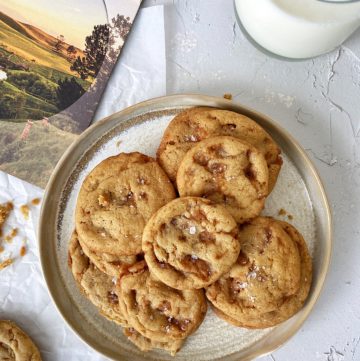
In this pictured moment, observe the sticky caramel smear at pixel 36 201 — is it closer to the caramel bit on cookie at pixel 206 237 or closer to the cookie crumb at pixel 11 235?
the cookie crumb at pixel 11 235

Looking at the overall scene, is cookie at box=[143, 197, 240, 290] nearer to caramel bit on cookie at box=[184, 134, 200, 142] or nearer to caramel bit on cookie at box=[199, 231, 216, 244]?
caramel bit on cookie at box=[199, 231, 216, 244]

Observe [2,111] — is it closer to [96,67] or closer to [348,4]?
[96,67]

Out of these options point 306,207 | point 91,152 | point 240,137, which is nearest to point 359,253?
point 306,207

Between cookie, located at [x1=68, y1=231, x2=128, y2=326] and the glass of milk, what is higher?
the glass of milk

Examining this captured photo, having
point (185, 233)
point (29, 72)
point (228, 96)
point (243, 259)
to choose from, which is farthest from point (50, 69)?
point (243, 259)

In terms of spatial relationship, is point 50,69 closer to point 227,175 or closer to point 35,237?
point 35,237

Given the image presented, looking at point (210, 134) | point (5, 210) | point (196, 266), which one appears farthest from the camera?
point (5, 210)

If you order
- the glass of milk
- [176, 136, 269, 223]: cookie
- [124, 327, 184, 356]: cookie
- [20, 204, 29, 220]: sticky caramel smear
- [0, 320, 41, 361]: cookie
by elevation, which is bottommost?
[0, 320, 41, 361]: cookie

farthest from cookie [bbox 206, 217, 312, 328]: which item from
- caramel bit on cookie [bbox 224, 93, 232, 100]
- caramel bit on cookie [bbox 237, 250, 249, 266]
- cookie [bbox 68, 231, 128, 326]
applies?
caramel bit on cookie [bbox 224, 93, 232, 100]
